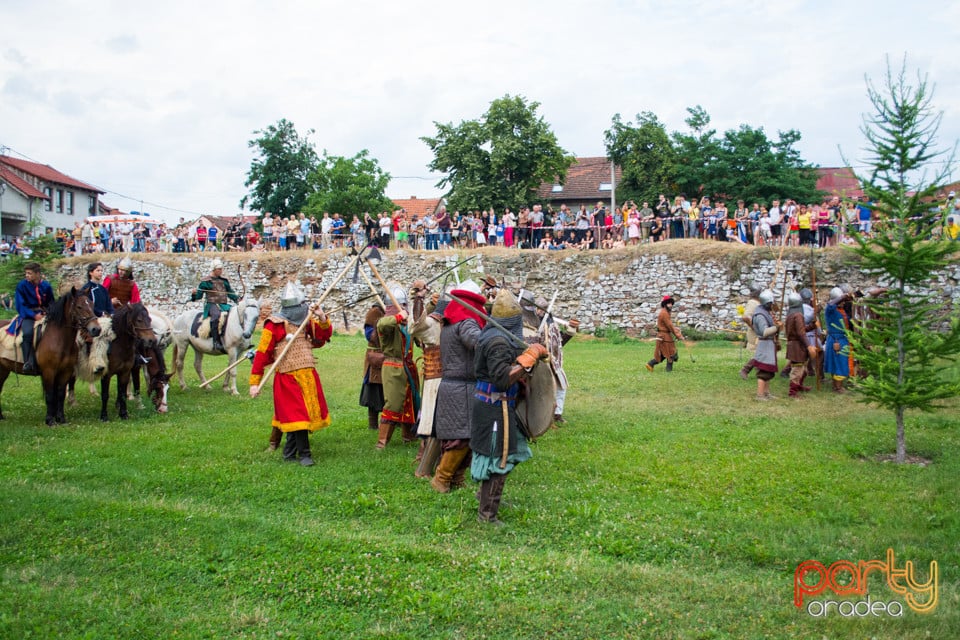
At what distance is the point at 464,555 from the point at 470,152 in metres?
31.9

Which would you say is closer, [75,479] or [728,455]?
[75,479]

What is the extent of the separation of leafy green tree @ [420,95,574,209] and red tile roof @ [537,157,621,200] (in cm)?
879

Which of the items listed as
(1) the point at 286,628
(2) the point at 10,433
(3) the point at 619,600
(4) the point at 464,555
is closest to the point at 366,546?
(4) the point at 464,555

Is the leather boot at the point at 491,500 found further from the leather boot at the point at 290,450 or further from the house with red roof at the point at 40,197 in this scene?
the house with red roof at the point at 40,197

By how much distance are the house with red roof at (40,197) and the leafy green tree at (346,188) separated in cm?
1720

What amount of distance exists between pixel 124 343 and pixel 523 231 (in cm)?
1977

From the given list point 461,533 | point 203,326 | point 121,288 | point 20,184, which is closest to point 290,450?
point 461,533

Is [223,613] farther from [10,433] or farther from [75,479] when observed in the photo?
[10,433]

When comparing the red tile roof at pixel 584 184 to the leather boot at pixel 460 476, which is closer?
the leather boot at pixel 460 476

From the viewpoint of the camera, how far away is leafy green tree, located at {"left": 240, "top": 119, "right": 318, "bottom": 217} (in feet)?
165

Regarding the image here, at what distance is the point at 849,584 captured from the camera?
205 inches

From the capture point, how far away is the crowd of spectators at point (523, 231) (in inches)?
987

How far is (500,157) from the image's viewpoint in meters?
34.8

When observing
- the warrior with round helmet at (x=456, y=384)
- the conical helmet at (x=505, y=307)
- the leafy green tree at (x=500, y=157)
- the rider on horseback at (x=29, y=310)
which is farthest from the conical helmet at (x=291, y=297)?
the leafy green tree at (x=500, y=157)
